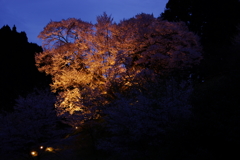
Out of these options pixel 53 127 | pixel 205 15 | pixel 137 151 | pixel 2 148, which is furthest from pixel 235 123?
pixel 205 15

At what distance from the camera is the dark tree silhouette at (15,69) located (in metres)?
25.1

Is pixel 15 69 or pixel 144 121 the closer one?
pixel 144 121

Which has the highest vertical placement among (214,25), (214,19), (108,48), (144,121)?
(214,19)

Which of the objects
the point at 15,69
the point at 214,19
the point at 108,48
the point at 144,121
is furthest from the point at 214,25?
the point at 15,69

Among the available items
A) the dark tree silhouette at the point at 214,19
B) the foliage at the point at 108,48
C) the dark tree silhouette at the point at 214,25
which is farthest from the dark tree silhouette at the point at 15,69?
the dark tree silhouette at the point at 214,19

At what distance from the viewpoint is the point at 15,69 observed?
27.2 m

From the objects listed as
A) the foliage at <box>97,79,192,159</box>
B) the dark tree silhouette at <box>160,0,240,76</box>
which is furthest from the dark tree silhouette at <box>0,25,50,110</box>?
the foliage at <box>97,79,192,159</box>

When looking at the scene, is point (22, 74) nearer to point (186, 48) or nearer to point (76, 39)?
point (76, 39)

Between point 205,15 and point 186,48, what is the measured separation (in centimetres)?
744

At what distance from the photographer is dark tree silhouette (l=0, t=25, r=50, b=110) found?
25078mm

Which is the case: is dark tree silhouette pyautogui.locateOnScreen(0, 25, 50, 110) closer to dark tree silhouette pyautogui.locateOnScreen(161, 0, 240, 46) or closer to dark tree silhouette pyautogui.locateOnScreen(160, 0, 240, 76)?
dark tree silhouette pyautogui.locateOnScreen(160, 0, 240, 76)

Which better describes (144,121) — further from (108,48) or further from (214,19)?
(214,19)

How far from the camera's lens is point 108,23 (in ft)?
68.1

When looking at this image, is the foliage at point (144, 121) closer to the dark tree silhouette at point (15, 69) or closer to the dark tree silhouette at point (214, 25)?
the dark tree silhouette at point (214, 25)
